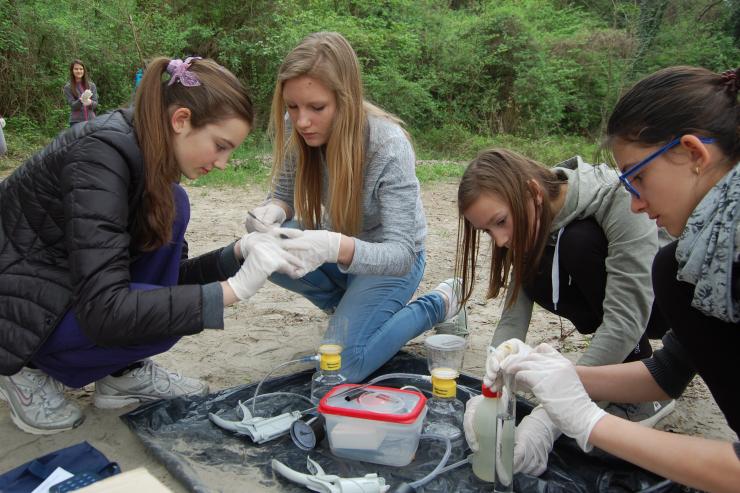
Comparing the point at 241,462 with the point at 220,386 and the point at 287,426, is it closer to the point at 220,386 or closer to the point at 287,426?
the point at 287,426

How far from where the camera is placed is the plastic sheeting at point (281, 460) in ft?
6.03

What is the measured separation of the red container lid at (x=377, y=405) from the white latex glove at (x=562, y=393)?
0.45m

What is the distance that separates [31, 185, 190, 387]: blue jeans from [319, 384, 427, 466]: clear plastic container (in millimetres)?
690

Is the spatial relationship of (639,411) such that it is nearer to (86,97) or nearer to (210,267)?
(210,267)

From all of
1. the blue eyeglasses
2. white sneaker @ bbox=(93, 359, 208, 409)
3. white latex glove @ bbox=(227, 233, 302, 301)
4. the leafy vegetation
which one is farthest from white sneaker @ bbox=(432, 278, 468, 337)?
the leafy vegetation

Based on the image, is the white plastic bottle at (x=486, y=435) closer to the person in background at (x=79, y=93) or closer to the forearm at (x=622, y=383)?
the forearm at (x=622, y=383)

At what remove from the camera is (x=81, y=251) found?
1.85 meters

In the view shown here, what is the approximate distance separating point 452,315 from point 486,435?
1211mm

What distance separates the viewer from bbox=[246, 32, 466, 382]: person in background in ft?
7.57

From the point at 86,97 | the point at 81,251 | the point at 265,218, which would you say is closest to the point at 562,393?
the point at 81,251

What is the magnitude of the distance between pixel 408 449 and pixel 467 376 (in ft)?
2.16

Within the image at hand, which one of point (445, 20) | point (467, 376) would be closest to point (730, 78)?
point (467, 376)

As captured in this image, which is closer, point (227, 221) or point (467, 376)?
point (467, 376)

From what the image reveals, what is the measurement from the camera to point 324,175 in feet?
8.84
